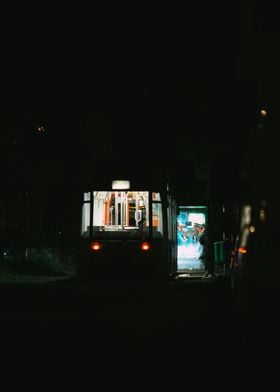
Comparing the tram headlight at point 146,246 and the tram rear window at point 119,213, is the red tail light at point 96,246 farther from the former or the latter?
Answer: the tram headlight at point 146,246

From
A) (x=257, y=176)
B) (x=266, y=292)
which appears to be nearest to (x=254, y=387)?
(x=266, y=292)

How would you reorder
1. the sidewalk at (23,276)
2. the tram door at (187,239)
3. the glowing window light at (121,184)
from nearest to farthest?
1. the glowing window light at (121,184)
2. the sidewalk at (23,276)
3. the tram door at (187,239)

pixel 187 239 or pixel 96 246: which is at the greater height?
pixel 187 239

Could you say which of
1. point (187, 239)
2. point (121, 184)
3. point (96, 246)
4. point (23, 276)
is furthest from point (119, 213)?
point (187, 239)

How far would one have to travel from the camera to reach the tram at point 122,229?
18.7 meters

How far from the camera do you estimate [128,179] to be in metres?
18.7

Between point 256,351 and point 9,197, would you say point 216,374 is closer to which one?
point 256,351

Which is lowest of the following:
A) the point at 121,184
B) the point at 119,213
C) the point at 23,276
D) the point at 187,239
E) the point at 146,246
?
the point at 23,276

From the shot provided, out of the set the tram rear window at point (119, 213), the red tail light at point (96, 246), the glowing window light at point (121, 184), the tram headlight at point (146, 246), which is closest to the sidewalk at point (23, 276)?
the red tail light at point (96, 246)

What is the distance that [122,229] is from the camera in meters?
18.7

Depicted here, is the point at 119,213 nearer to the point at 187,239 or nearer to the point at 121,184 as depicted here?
the point at 121,184

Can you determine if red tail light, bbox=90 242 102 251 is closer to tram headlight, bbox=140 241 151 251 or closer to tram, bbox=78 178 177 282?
tram, bbox=78 178 177 282

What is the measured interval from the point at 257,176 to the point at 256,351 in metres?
1.45

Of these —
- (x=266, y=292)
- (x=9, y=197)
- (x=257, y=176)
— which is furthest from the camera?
(x=9, y=197)
